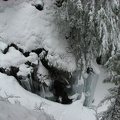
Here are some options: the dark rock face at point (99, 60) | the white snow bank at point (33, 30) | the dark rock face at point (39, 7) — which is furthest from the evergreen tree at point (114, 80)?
the dark rock face at point (39, 7)

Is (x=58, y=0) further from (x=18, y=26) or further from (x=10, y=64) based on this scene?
(x=10, y=64)

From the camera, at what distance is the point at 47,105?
5.28 m

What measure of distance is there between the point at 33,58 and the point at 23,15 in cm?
137

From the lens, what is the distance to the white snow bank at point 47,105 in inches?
205

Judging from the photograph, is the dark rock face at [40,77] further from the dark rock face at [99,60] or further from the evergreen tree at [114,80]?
the evergreen tree at [114,80]

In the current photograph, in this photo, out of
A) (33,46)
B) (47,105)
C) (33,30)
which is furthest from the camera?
(33,30)

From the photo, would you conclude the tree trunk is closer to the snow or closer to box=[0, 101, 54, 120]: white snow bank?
box=[0, 101, 54, 120]: white snow bank

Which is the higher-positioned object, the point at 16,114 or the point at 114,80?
the point at 114,80

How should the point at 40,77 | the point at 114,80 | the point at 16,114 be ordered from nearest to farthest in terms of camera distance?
the point at 114,80 → the point at 16,114 → the point at 40,77

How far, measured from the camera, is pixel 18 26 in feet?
20.7

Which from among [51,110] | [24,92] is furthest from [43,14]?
[51,110]

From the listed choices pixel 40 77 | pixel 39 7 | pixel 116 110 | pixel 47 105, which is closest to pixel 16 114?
pixel 116 110

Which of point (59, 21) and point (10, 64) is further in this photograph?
point (59, 21)

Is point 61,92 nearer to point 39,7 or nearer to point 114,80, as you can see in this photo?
point 39,7
